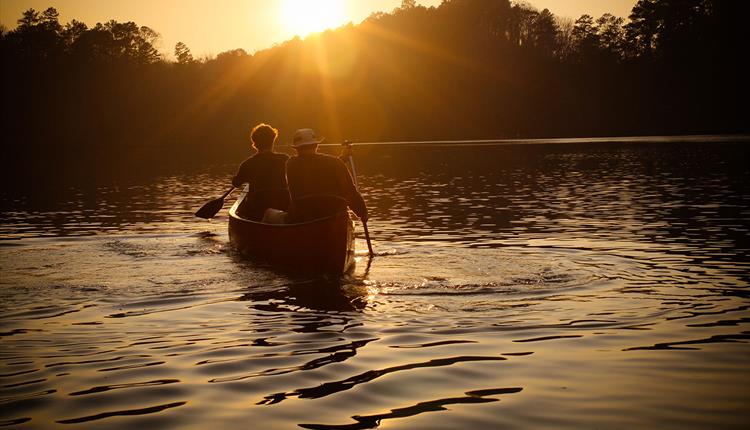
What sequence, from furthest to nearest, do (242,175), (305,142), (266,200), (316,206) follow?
(266,200) → (242,175) → (316,206) → (305,142)

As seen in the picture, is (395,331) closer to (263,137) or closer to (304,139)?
(304,139)

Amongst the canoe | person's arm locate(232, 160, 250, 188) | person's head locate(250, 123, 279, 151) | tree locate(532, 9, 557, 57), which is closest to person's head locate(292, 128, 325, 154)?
the canoe

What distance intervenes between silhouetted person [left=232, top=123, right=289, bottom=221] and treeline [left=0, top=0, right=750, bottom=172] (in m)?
81.1

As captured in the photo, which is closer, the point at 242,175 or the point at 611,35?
the point at 242,175

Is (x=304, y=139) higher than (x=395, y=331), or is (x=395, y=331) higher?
(x=304, y=139)

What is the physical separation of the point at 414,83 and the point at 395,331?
354 ft

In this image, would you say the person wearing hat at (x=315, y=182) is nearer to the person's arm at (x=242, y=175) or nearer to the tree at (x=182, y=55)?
the person's arm at (x=242, y=175)

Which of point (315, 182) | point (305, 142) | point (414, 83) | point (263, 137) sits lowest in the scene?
point (315, 182)

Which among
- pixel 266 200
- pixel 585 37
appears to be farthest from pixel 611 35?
pixel 266 200

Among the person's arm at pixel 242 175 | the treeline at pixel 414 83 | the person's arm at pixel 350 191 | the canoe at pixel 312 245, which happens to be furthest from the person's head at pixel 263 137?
the treeline at pixel 414 83

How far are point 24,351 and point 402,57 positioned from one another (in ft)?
378

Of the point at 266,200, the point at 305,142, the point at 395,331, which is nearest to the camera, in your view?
the point at 395,331

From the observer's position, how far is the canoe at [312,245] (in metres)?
11.5

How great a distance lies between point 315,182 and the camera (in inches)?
469
